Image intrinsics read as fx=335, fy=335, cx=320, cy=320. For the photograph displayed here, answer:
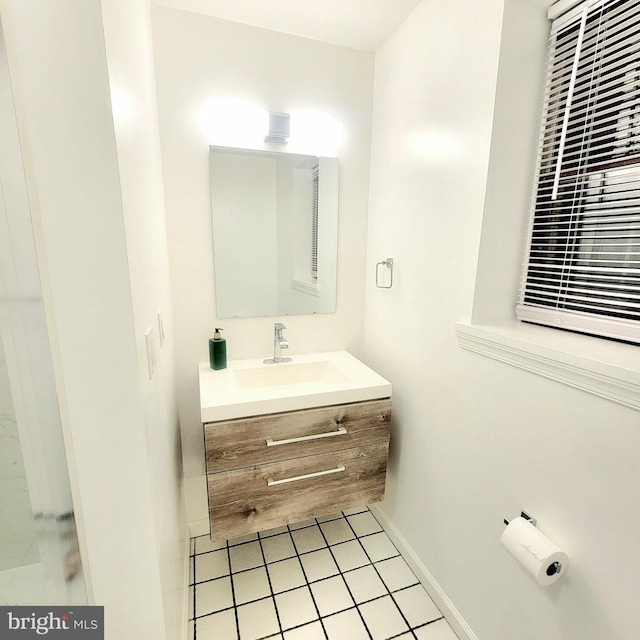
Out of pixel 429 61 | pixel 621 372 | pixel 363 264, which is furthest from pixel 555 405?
pixel 429 61

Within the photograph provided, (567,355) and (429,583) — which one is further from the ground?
(567,355)

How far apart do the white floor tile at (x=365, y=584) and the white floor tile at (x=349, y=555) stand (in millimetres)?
29

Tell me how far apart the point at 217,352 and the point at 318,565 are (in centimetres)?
113

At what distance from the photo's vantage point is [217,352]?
164 centimetres

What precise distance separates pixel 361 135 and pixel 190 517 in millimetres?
2250

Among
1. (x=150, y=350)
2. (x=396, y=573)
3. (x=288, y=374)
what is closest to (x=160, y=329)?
(x=150, y=350)

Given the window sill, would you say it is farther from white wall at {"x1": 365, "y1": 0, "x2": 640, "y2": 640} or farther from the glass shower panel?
the glass shower panel

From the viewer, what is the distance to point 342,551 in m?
1.68

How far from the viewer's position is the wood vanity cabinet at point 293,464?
1.31 meters

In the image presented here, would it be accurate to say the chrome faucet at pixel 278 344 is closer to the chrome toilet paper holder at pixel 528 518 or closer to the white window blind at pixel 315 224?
the white window blind at pixel 315 224

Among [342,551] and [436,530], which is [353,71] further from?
[342,551]

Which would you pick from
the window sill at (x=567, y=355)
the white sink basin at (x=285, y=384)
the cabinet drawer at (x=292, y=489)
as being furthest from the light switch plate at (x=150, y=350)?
the window sill at (x=567, y=355)

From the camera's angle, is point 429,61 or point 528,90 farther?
point 429,61

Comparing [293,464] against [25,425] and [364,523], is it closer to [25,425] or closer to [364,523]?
[364,523]
